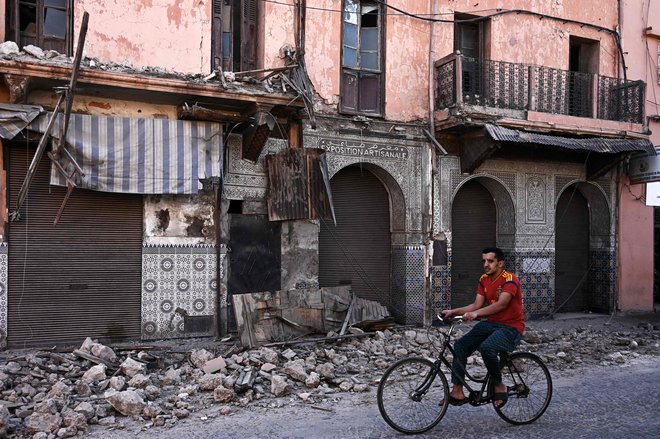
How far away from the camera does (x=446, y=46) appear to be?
12344 mm

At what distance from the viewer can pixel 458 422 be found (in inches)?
235

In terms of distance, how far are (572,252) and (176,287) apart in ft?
30.7

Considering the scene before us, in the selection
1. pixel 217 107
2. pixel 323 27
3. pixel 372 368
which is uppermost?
pixel 323 27

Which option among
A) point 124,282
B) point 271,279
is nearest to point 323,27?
point 271,279

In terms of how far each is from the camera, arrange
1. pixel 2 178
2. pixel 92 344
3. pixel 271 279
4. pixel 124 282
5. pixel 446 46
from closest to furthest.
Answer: pixel 92 344, pixel 2 178, pixel 124 282, pixel 271 279, pixel 446 46

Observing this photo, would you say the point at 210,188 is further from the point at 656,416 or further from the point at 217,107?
the point at 656,416

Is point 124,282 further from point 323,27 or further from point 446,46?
point 446,46

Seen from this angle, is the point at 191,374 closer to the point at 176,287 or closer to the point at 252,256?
the point at 176,287

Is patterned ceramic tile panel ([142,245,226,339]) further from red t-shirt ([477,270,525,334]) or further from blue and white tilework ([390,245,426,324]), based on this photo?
red t-shirt ([477,270,525,334])

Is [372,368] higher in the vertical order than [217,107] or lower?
lower

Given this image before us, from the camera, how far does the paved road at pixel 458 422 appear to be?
571 cm

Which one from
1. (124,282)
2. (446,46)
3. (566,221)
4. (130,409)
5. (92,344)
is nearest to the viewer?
(130,409)

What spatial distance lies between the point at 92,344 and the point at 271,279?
10.7 feet

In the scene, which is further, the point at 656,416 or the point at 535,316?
the point at 535,316
